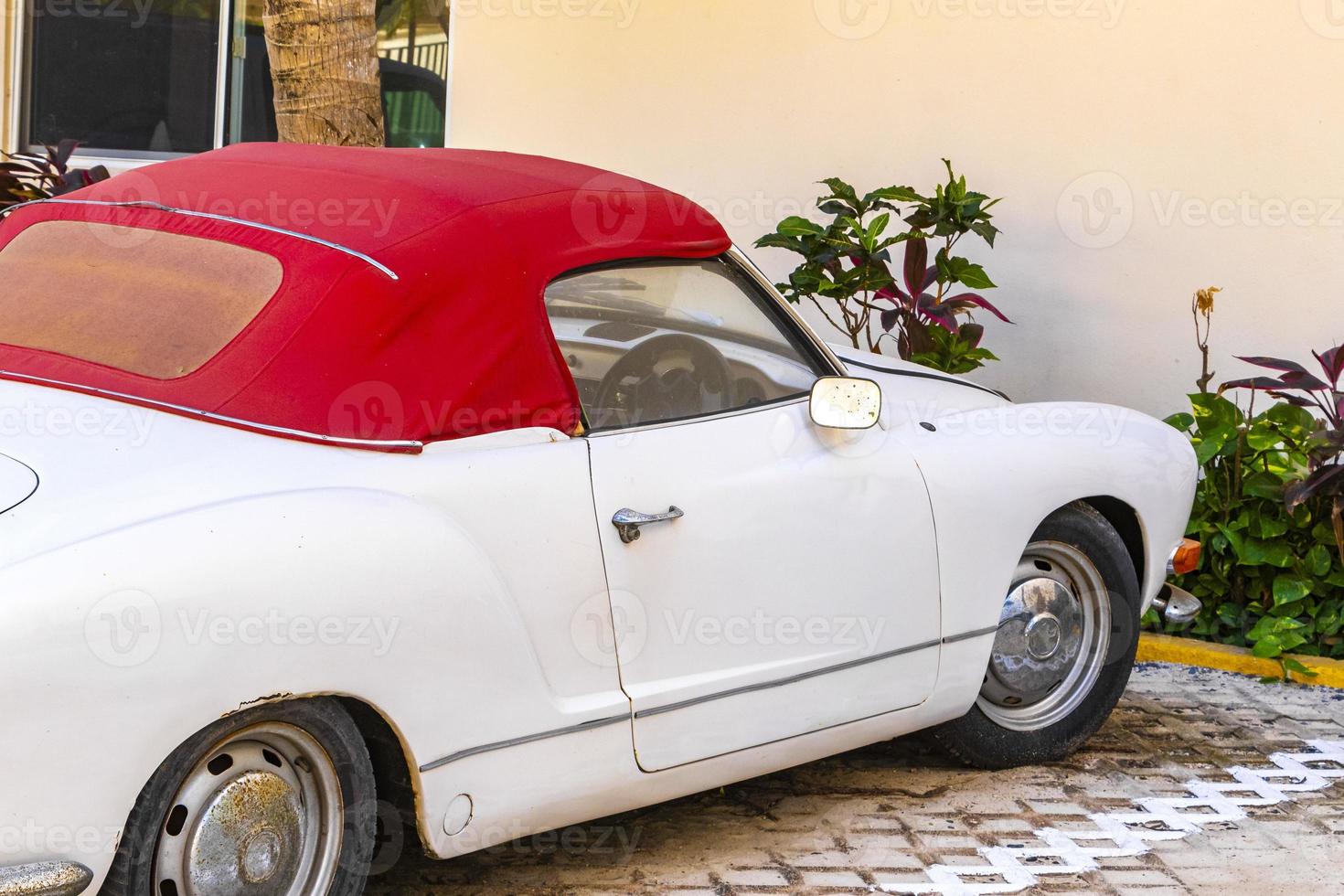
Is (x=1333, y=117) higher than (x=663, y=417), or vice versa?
(x=1333, y=117)

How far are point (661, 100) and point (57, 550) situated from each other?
5500mm

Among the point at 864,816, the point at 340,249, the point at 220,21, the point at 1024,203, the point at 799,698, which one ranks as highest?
the point at 220,21

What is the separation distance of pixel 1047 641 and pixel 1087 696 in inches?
10.4

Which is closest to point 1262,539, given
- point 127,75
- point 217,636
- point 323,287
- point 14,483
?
point 323,287

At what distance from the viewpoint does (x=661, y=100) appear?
7.47 meters

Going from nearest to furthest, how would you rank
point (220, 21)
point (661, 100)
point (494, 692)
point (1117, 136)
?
point (494, 692)
point (1117, 136)
point (661, 100)
point (220, 21)

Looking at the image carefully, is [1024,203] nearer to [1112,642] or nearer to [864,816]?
[1112,642]

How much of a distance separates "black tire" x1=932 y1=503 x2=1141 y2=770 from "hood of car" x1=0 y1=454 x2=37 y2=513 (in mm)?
2566

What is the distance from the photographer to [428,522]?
2.84 m

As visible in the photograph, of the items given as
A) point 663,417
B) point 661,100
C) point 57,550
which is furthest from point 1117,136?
point 57,550

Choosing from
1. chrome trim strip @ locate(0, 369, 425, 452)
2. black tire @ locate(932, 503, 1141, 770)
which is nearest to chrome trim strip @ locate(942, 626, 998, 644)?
black tire @ locate(932, 503, 1141, 770)
